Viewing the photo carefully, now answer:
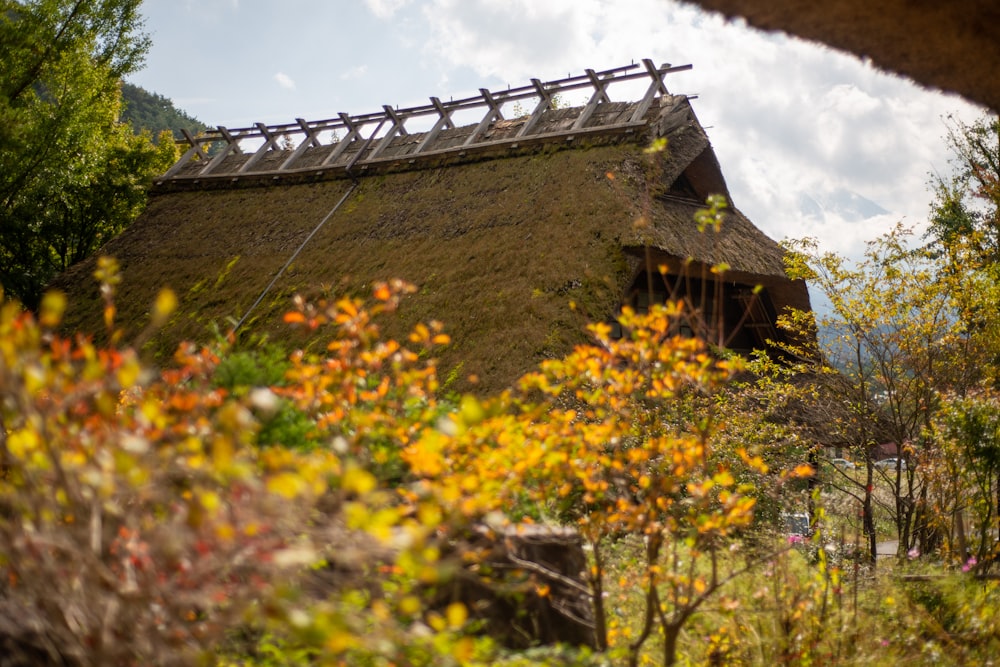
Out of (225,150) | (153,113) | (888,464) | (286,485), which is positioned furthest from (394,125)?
(153,113)

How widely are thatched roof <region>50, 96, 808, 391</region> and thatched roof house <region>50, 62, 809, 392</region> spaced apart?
3cm

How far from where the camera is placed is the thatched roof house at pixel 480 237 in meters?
7.96

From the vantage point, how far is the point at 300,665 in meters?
2.30

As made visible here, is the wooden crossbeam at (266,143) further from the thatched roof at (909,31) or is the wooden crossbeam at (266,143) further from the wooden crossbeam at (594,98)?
the thatched roof at (909,31)

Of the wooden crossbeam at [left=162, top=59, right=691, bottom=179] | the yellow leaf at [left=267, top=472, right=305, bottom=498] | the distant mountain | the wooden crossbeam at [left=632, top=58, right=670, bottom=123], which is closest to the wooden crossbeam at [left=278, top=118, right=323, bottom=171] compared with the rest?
the wooden crossbeam at [left=162, top=59, right=691, bottom=179]

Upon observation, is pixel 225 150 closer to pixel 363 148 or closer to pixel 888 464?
pixel 363 148

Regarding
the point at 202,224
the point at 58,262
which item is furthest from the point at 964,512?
the point at 58,262

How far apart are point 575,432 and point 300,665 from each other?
1.83m

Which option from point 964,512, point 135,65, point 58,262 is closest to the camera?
point 964,512

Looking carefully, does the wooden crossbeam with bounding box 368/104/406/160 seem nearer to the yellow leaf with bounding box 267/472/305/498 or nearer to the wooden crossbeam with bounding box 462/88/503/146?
the wooden crossbeam with bounding box 462/88/503/146

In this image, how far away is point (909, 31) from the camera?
3.45 metres

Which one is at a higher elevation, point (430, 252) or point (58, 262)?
point (430, 252)

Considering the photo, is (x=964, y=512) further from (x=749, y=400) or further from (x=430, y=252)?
→ (x=430, y=252)

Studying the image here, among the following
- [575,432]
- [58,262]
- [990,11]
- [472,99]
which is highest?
[472,99]
